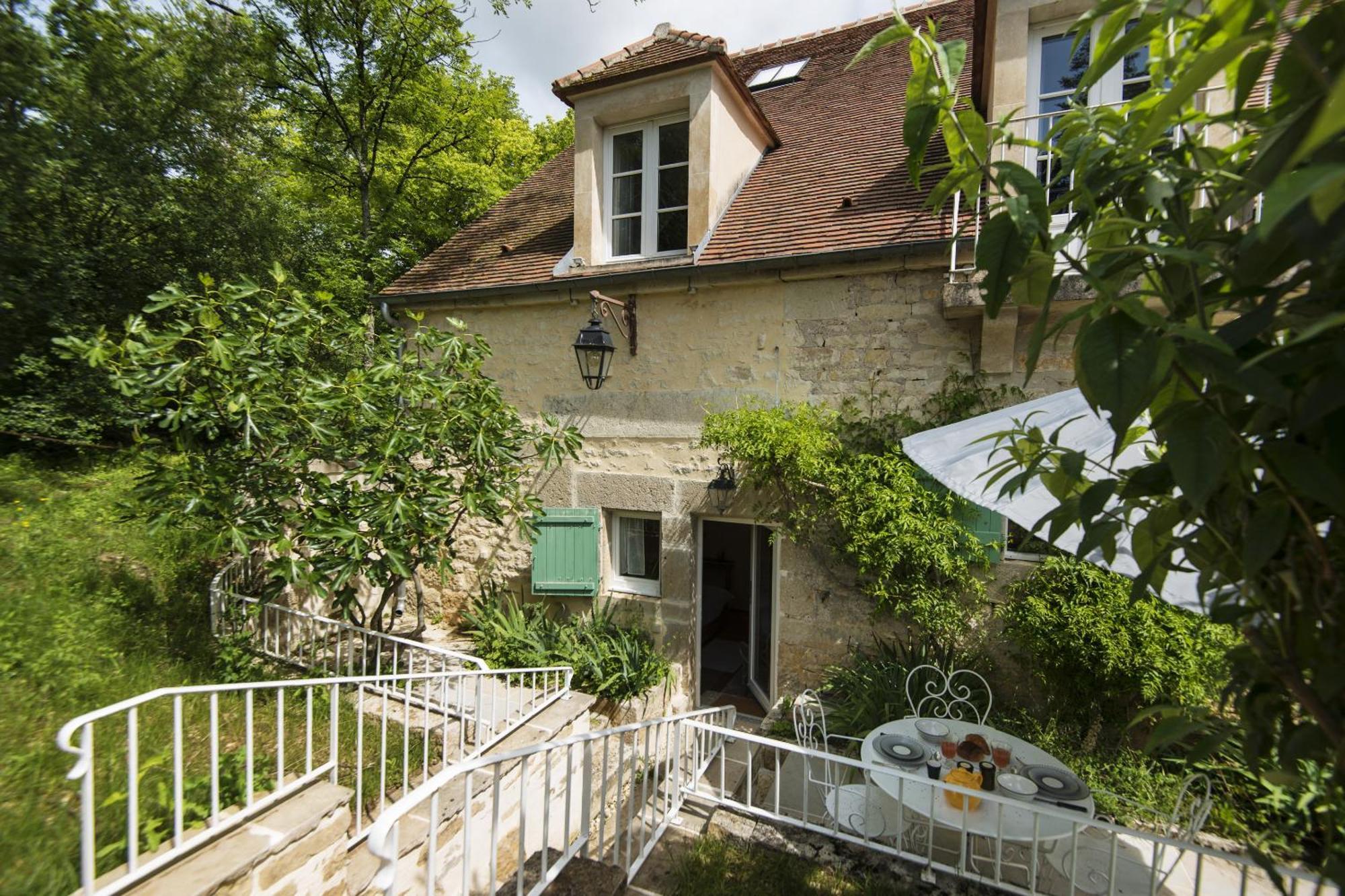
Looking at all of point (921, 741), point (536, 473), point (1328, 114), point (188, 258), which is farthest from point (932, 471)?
point (188, 258)

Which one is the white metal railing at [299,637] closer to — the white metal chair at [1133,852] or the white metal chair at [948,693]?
the white metal chair at [948,693]

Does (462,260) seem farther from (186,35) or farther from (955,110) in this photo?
(955,110)

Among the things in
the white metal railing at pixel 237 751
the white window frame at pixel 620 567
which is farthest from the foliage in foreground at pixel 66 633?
the white window frame at pixel 620 567

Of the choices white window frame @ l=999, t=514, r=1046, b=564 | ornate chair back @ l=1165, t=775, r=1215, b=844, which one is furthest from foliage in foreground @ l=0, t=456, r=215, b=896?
white window frame @ l=999, t=514, r=1046, b=564

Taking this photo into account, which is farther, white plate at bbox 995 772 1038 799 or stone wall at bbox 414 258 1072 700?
stone wall at bbox 414 258 1072 700

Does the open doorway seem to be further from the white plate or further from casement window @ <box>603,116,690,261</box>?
casement window @ <box>603,116,690,261</box>

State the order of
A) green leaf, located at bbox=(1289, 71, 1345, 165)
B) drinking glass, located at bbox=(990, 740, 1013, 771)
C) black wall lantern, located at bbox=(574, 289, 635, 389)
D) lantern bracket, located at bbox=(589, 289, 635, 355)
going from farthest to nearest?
lantern bracket, located at bbox=(589, 289, 635, 355) < black wall lantern, located at bbox=(574, 289, 635, 389) < drinking glass, located at bbox=(990, 740, 1013, 771) < green leaf, located at bbox=(1289, 71, 1345, 165)

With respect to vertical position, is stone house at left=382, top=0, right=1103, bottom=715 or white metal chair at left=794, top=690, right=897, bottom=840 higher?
stone house at left=382, top=0, right=1103, bottom=715

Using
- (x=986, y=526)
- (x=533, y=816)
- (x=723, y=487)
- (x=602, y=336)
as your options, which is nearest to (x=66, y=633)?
(x=533, y=816)

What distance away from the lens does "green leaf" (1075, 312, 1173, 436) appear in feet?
2.71

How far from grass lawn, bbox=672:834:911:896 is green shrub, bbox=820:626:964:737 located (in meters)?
1.57

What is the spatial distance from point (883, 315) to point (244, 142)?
10.1m

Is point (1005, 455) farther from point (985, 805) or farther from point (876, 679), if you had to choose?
point (876, 679)

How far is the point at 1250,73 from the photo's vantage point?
0.86 meters
